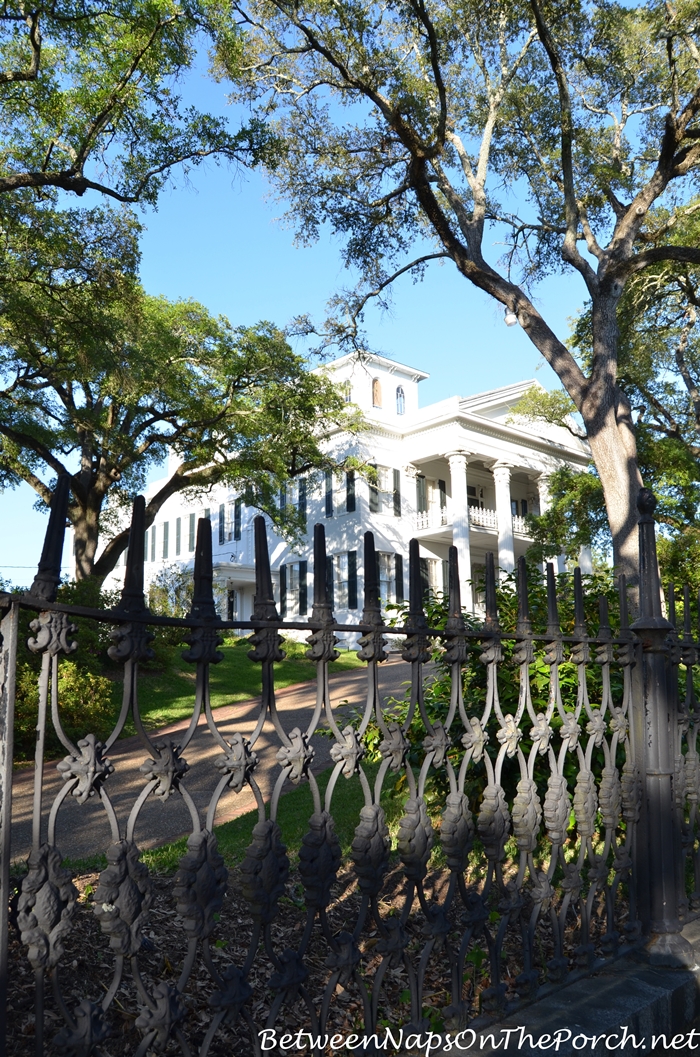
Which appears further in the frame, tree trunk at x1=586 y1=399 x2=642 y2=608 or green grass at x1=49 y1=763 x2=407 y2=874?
tree trunk at x1=586 y1=399 x2=642 y2=608

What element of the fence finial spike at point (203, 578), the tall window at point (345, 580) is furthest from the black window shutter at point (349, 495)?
the fence finial spike at point (203, 578)

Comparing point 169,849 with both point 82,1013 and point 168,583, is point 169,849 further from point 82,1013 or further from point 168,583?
point 168,583

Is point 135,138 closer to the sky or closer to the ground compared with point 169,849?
closer to the sky

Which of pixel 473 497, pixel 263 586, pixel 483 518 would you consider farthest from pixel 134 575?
pixel 473 497

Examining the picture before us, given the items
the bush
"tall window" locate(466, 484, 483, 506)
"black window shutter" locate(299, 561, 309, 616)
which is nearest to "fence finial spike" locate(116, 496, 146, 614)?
the bush

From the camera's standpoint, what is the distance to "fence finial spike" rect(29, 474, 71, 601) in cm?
159

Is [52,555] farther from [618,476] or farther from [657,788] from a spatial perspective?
[618,476]

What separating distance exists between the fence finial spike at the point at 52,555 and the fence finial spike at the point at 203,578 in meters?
0.32

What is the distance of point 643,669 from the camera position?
329 cm

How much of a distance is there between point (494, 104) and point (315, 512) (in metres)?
22.0

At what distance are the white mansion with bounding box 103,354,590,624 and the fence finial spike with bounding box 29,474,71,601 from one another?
83.3 ft

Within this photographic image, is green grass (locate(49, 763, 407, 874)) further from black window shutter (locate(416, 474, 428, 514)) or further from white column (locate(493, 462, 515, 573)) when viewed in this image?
black window shutter (locate(416, 474, 428, 514))

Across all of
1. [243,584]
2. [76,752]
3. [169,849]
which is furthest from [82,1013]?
[243,584]

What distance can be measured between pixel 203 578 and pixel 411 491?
30386 millimetres
